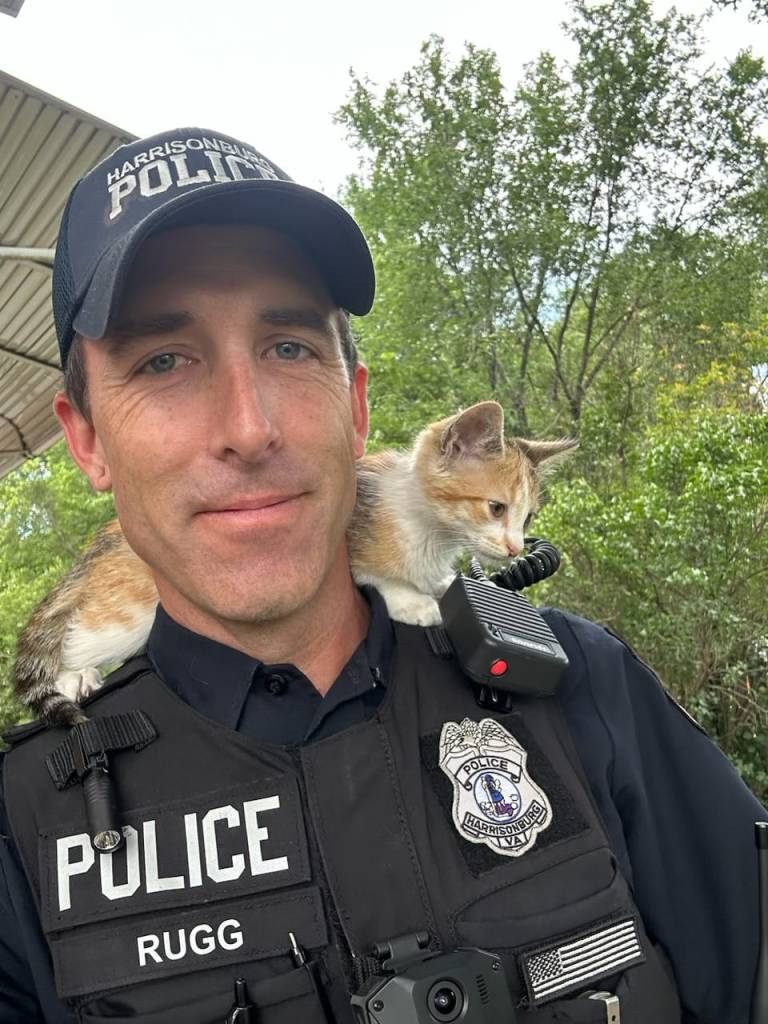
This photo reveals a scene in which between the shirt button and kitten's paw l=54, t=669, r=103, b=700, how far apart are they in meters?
0.75

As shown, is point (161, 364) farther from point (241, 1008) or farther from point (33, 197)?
point (33, 197)

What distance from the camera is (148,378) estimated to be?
1499mm

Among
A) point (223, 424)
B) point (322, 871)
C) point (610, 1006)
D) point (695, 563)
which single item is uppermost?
point (223, 424)

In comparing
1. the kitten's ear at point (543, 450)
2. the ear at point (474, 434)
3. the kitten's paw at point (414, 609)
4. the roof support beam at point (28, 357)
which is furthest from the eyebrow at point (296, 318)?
the roof support beam at point (28, 357)

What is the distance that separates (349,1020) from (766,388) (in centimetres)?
1344

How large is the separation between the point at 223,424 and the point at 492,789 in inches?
29.1

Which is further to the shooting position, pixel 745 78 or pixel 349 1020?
pixel 745 78

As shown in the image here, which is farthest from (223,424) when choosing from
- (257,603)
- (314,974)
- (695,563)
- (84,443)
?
(695,563)

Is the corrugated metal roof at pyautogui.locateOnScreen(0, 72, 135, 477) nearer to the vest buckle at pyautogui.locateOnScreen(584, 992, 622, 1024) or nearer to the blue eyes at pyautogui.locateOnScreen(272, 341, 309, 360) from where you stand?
the blue eyes at pyautogui.locateOnScreen(272, 341, 309, 360)

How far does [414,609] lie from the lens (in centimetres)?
222

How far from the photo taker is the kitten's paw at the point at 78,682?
2.15m

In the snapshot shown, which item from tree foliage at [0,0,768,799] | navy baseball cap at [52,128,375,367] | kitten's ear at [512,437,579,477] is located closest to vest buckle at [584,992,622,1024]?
navy baseball cap at [52,128,375,367]

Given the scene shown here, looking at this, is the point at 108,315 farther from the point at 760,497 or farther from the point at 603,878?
the point at 760,497

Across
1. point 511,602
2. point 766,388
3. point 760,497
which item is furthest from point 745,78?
point 511,602
